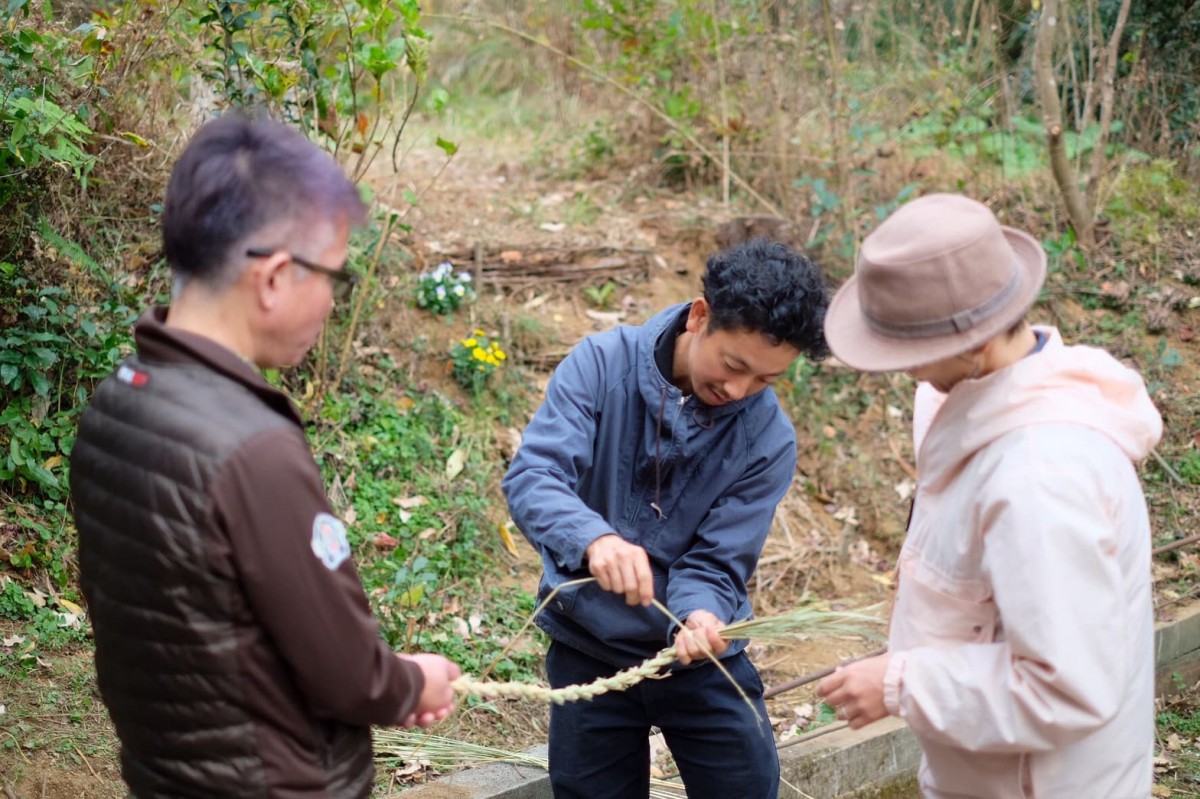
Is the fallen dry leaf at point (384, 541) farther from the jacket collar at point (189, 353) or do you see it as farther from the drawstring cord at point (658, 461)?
the jacket collar at point (189, 353)

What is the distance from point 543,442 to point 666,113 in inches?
226

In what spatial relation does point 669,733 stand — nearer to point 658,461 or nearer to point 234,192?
point 658,461

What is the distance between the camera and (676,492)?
294cm

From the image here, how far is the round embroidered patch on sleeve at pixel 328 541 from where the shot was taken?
183cm

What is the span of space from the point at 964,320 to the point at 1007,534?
38cm

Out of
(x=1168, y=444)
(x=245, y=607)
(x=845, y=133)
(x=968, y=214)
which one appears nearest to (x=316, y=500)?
(x=245, y=607)

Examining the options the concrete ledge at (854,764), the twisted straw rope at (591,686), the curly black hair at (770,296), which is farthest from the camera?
the concrete ledge at (854,764)

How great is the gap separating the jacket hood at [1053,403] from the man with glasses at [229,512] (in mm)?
1120

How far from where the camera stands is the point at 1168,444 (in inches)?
260

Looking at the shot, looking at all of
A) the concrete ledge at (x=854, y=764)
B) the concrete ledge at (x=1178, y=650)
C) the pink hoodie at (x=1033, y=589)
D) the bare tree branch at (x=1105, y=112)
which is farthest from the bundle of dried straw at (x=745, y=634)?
the bare tree branch at (x=1105, y=112)

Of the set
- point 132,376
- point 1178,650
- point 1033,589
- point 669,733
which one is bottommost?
point 1178,650

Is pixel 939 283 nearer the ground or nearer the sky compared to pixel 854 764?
nearer the sky

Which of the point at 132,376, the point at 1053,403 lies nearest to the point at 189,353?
the point at 132,376

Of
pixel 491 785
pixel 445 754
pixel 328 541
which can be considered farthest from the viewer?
pixel 445 754
